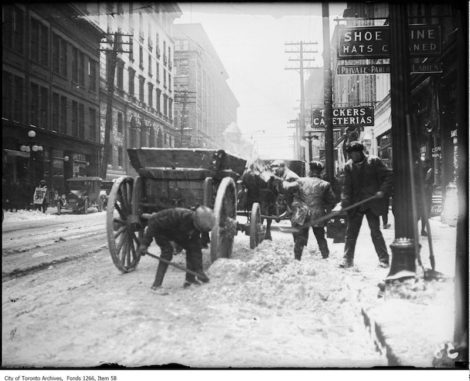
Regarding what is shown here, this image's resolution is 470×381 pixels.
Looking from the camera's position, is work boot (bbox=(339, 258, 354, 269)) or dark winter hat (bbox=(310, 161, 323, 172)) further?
dark winter hat (bbox=(310, 161, 323, 172))

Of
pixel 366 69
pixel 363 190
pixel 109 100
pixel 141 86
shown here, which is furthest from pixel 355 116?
pixel 109 100

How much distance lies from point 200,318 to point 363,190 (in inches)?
106

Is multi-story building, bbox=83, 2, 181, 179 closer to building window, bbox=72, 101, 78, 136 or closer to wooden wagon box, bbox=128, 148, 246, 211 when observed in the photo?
building window, bbox=72, 101, 78, 136

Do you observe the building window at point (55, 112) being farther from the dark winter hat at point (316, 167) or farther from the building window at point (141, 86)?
the dark winter hat at point (316, 167)

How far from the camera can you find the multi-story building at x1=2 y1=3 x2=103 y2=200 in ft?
11.8

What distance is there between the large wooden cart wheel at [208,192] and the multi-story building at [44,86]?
2.03m

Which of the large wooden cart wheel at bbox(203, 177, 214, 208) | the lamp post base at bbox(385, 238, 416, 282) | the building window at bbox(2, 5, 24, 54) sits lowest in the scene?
the lamp post base at bbox(385, 238, 416, 282)

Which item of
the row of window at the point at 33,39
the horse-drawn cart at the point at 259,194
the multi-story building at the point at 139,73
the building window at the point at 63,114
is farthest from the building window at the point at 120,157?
the horse-drawn cart at the point at 259,194

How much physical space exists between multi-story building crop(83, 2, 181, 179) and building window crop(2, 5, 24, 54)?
23.7 inches

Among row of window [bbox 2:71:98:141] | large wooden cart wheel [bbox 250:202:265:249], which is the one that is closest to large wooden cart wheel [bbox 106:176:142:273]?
row of window [bbox 2:71:98:141]

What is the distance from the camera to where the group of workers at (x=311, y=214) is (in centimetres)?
411

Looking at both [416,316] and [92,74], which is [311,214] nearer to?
[416,316]

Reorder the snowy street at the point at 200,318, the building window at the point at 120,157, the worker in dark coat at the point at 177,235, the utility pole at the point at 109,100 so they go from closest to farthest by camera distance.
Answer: the snowy street at the point at 200,318
the worker in dark coat at the point at 177,235
the utility pole at the point at 109,100
the building window at the point at 120,157

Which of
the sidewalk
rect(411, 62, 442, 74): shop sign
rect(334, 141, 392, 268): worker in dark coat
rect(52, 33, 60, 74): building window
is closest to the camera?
the sidewalk
